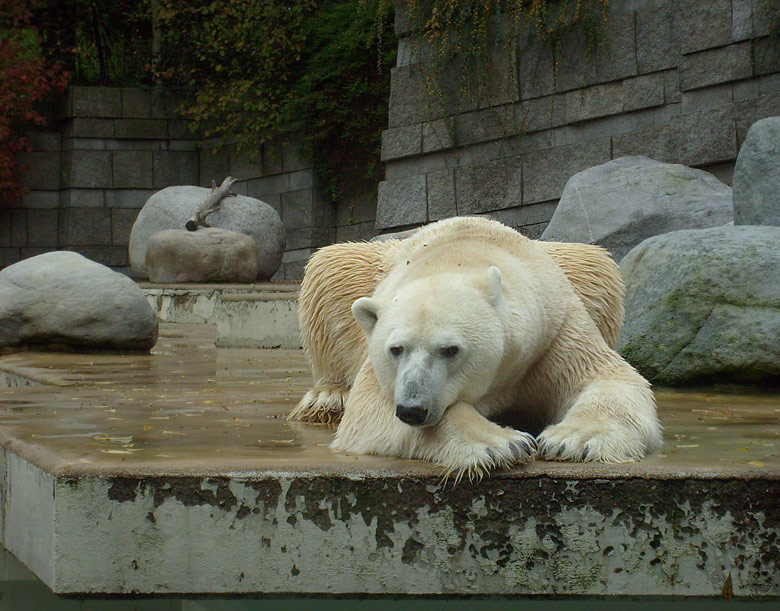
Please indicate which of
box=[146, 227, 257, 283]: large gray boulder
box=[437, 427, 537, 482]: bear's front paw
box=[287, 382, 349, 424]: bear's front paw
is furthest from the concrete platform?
box=[146, 227, 257, 283]: large gray boulder

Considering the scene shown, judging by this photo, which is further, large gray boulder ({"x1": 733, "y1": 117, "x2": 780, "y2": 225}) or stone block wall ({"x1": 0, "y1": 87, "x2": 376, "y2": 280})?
stone block wall ({"x1": 0, "y1": 87, "x2": 376, "y2": 280})

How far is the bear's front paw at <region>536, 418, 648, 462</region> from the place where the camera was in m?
2.46

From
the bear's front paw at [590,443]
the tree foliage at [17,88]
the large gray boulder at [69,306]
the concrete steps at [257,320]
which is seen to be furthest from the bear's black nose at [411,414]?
the tree foliage at [17,88]

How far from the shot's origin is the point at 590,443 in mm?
2477

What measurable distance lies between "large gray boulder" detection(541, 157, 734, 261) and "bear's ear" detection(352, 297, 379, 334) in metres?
3.97

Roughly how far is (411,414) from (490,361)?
1.05ft

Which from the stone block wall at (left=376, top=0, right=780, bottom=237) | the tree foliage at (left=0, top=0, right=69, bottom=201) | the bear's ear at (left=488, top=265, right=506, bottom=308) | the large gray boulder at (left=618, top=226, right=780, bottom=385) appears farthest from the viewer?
the tree foliage at (left=0, top=0, right=69, bottom=201)

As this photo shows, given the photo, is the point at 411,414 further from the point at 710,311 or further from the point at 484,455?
the point at 710,311

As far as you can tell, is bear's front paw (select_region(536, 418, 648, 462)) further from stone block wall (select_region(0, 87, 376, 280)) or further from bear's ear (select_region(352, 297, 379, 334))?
stone block wall (select_region(0, 87, 376, 280))

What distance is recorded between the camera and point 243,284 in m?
10.8

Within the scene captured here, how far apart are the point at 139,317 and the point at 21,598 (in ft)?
14.0

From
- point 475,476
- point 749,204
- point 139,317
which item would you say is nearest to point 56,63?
point 139,317

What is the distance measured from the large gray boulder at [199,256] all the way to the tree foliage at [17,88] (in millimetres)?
4585

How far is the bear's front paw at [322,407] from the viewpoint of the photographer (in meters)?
3.63
